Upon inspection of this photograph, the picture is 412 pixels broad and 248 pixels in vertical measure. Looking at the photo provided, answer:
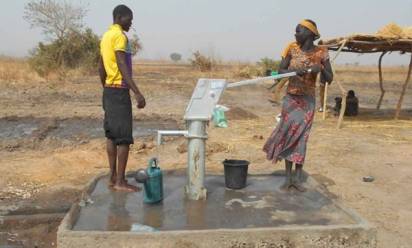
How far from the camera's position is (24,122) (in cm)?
1134

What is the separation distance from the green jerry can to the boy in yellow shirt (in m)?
0.44

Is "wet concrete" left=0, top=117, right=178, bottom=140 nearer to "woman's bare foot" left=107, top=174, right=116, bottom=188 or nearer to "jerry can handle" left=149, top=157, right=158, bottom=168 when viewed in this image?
"woman's bare foot" left=107, top=174, right=116, bottom=188

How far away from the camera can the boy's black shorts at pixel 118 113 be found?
4.81 m

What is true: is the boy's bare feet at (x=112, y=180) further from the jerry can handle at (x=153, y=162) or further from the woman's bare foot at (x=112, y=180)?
the jerry can handle at (x=153, y=162)

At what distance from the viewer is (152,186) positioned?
4.54 metres

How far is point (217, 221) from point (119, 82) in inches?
61.6

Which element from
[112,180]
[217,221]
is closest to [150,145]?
[112,180]

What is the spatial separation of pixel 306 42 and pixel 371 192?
7.52 ft

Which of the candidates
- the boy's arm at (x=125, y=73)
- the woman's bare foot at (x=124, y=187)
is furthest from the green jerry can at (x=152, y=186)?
the boy's arm at (x=125, y=73)

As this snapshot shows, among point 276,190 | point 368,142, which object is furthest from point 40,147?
point 368,142

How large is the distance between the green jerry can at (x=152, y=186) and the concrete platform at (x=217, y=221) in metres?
0.07

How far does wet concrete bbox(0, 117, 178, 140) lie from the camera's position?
9773 millimetres

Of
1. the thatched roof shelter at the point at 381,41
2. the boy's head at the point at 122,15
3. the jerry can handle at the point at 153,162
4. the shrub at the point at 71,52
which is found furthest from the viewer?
the shrub at the point at 71,52

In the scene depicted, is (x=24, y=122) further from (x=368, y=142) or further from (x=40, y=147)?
(x=368, y=142)
